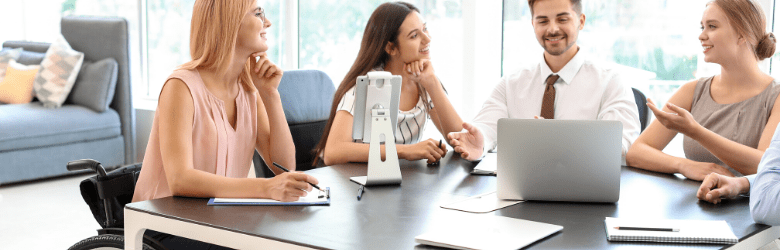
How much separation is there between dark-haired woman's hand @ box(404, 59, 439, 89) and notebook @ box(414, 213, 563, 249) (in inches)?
41.4

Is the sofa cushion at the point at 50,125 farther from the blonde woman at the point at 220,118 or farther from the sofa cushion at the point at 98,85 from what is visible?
the blonde woman at the point at 220,118

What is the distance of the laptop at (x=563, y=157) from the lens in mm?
1641

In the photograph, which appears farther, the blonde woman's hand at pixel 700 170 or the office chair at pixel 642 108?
the office chair at pixel 642 108

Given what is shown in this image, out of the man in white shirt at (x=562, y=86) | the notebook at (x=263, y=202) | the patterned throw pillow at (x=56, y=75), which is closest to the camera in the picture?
the notebook at (x=263, y=202)

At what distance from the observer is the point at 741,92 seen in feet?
7.25

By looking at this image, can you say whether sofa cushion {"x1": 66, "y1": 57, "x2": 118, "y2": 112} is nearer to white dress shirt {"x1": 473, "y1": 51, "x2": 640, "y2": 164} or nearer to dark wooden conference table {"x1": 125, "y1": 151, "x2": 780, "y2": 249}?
white dress shirt {"x1": 473, "y1": 51, "x2": 640, "y2": 164}

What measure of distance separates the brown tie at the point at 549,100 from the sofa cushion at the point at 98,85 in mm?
3462

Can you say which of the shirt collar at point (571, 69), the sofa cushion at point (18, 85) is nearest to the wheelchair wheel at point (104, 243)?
the shirt collar at point (571, 69)

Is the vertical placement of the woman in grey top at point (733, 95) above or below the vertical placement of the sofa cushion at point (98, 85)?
above

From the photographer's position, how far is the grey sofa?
4590 mm

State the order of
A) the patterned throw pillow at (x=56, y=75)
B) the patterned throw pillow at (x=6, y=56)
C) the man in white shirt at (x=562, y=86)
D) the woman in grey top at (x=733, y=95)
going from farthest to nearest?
1. the patterned throw pillow at (x=6, y=56)
2. the patterned throw pillow at (x=56, y=75)
3. the man in white shirt at (x=562, y=86)
4. the woman in grey top at (x=733, y=95)

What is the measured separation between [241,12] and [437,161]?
2.51 ft

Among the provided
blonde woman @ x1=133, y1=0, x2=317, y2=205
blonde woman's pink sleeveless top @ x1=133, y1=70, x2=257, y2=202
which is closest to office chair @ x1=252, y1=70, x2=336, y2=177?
blonde woman @ x1=133, y1=0, x2=317, y2=205

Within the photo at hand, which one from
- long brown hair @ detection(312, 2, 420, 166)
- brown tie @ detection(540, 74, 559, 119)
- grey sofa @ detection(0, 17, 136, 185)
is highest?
long brown hair @ detection(312, 2, 420, 166)
